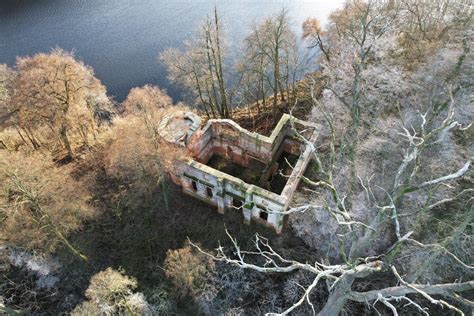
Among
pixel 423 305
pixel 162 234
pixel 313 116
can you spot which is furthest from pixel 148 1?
pixel 423 305

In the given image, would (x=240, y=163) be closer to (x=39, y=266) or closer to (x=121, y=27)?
(x=39, y=266)

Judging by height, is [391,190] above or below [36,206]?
below

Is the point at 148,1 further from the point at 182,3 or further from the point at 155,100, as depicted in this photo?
the point at 155,100

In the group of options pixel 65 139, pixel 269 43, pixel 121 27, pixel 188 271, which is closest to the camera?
pixel 188 271

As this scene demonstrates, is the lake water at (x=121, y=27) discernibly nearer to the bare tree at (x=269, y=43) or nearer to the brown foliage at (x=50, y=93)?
the bare tree at (x=269, y=43)

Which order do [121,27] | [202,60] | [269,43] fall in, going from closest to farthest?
[269,43] → [202,60] → [121,27]

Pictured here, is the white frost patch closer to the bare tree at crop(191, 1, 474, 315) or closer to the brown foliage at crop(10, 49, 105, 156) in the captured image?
the brown foliage at crop(10, 49, 105, 156)

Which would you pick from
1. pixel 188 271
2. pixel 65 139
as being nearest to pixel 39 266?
pixel 65 139

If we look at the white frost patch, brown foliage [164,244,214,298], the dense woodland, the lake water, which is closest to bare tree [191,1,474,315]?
the dense woodland
